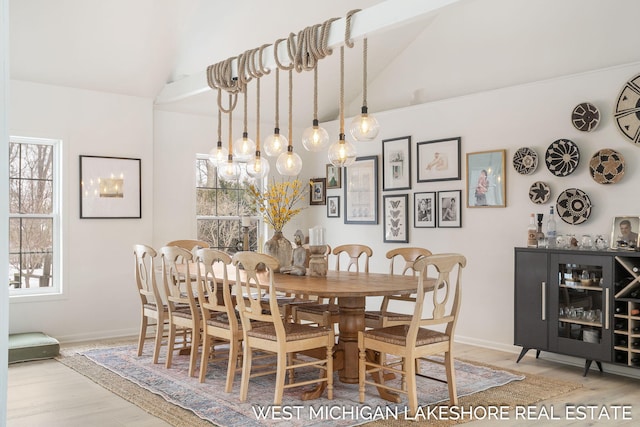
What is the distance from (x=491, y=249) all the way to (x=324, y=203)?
2.52 metres

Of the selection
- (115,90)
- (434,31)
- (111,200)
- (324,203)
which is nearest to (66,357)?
(111,200)

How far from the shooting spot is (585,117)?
16.1ft

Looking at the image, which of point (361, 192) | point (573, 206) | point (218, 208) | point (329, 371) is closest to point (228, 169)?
point (329, 371)

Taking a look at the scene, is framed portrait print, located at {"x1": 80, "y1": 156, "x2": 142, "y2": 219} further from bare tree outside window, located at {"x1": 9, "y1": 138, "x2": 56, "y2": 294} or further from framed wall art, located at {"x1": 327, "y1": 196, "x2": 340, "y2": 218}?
framed wall art, located at {"x1": 327, "y1": 196, "x2": 340, "y2": 218}

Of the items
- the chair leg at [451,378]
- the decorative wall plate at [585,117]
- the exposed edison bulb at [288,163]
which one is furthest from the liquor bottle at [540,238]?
the exposed edison bulb at [288,163]

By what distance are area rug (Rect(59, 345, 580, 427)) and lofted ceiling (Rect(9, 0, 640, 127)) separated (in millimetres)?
2686

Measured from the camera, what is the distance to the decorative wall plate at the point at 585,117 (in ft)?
15.9

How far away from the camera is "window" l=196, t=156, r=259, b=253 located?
6926 mm

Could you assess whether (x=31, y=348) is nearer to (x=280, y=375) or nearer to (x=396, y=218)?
(x=280, y=375)

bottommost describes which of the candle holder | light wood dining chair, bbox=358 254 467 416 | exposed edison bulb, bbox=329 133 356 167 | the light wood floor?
the light wood floor

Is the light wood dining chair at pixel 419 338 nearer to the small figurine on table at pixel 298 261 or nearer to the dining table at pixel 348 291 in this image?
the dining table at pixel 348 291

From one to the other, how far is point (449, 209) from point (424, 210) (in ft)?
1.07

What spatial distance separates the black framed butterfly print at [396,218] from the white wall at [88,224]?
2.54 meters

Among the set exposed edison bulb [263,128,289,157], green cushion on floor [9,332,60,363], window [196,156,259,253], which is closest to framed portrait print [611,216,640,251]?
exposed edison bulb [263,128,289,157]
